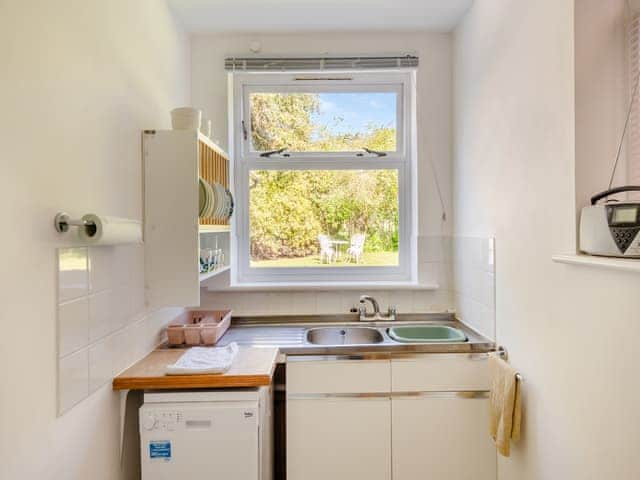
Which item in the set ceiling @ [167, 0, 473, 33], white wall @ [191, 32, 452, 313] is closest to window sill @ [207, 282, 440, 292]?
white wall @ [191, 32, 452, 313]

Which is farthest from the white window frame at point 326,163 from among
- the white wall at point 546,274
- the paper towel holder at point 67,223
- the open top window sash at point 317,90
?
the paper towel holder at point 67,223

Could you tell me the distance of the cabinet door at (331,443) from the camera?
71.6 inches

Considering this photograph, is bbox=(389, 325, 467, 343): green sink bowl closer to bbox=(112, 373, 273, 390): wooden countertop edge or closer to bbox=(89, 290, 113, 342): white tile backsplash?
bbox=(112, 373, 273, 390): wooden countertop edge

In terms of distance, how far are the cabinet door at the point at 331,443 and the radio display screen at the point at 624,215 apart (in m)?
1.30

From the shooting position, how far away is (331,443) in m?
1.82

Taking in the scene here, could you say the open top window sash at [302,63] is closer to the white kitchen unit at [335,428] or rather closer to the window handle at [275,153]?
the window handle at [275,153]

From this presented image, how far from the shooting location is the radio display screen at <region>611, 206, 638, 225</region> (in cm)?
104

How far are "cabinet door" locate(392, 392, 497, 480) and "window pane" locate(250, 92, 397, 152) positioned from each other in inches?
59.2

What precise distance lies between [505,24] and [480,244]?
3.27 feet

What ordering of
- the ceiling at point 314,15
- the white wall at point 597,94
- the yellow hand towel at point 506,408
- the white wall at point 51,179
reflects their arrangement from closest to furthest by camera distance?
the white wall at point 51,179 → the white wall at point 597,94 → the yellow hand towel at point 506,408 → the ceiling at point 314,15

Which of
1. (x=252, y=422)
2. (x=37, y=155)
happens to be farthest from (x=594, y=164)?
(x=37, y=155)

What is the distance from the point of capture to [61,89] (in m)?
1.14

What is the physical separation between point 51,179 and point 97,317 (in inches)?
19.2

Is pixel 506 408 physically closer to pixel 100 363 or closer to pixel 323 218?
pixel 323 218
